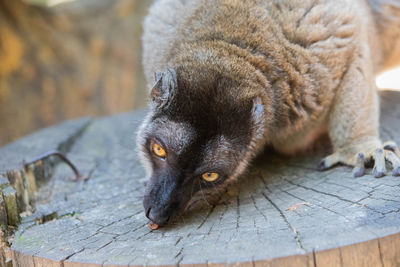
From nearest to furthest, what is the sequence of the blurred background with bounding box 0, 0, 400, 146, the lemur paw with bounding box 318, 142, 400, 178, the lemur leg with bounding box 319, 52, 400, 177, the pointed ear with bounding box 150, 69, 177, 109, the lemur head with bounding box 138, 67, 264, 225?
the lemur head with bounding box 138, 67, 264, 225 → the pointed ear with bounding box 150, 69, 177, 109 → the lemur paw with bounding box 318, 142, 400, 178 → the lemur leg with bounding box 319, 52, 400, 177 → the blurred background with bounding box 0, 0, 400, 146

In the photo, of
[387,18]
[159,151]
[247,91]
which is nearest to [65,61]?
[387,18]

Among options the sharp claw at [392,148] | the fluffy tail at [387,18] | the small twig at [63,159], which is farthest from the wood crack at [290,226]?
the fluffy tail at [387,18]

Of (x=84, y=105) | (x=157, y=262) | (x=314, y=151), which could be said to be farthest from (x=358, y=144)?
(x=84, y=105)

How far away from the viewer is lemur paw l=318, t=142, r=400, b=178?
12.5ft

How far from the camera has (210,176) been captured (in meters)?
3.72

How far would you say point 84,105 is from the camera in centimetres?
1196

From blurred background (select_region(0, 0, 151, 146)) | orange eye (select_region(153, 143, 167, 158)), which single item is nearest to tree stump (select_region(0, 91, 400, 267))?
orange eye (select_region(153, 143, 167, 158))

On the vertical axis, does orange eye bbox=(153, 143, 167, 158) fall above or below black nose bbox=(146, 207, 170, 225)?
above

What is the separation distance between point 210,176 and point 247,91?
0.75m

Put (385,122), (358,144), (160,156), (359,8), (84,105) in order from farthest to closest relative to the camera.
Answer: (84,105) < (385,122) < (359,8) < (358,144) < (160,156)

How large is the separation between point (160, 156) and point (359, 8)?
2.81 metres

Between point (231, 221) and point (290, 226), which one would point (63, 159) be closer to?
point (231, 221)

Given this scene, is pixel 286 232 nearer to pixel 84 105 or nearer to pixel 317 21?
pixel 317 21

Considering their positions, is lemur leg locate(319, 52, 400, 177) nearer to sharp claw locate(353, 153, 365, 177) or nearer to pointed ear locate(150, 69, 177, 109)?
sharp claw locate(353, 153, 365, 177)
